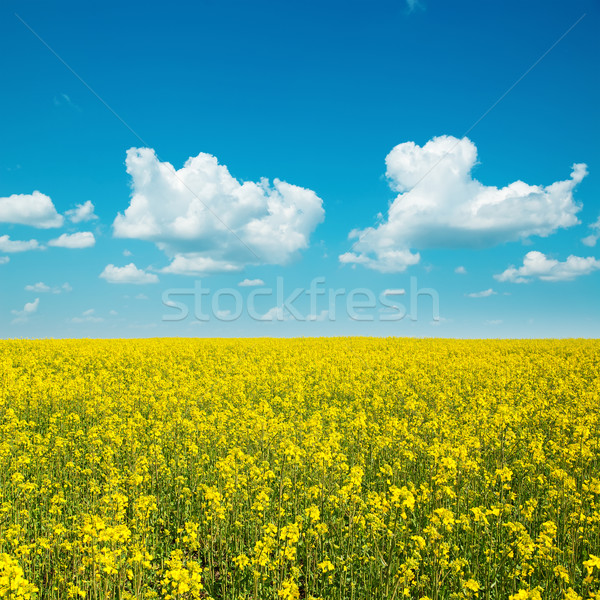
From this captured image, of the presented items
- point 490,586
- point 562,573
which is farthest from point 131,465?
point 562,573

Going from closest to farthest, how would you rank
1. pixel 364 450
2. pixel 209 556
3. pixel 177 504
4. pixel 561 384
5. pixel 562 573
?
pixel 562 573 → pixel 209 556 → pixel 177 504 → pixel 364 450 → pixel 561 384

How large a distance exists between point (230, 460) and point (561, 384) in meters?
14.3

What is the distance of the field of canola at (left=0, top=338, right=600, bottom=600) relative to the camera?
545 cm

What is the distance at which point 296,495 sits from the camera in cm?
777

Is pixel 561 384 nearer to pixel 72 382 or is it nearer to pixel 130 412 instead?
pixel 130 412

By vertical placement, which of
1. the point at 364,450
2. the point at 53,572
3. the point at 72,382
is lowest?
the point at 53,572

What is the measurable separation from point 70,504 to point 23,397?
7338 millimetres

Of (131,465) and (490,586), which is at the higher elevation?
(131,465)

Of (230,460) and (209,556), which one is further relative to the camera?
(230,460)

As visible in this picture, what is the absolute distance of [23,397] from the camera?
13758 millimetres

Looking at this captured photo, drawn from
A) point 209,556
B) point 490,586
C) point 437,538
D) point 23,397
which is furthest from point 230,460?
point 23,397

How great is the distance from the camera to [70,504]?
8.06 meters

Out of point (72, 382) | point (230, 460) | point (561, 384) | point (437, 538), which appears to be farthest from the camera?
point (561, 384)

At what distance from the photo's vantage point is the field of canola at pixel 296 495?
214 inches
